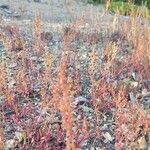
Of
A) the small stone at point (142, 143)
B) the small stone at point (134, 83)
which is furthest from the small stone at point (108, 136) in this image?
the small stone at point (134, 83)

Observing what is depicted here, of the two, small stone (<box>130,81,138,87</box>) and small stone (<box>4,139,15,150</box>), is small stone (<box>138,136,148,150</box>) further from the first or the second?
small stone (<box>130,81,138,87</box>)

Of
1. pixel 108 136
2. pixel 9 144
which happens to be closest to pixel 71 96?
pixel 108 136

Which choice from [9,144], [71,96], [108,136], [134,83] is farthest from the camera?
[134,83]

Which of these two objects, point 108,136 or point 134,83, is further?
point 134,83

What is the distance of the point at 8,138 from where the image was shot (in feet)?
13.9

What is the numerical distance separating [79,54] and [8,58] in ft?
3.19

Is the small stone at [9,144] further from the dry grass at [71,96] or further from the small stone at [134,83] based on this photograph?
the small stone at [134,83]

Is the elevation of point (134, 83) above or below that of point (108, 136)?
above

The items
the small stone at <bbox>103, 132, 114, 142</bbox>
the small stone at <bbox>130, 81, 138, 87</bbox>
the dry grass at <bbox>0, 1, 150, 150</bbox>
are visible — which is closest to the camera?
the dry grass at <bbox>0, 1, 150, 150</bbox>

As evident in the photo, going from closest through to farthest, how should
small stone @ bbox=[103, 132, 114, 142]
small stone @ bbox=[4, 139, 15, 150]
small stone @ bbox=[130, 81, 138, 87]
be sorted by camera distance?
small stone @ bbox=[4, 139, 15, 150]
small stone @ bbox=[103, 132, 114, 142]
small stone @ bbox=[130, 81, 138, 87]

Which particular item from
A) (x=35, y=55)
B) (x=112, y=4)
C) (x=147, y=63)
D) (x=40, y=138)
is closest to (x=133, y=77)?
(x=147, y=63)

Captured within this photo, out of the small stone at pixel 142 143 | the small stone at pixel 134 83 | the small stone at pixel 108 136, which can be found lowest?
the small stone at pixel 108 136

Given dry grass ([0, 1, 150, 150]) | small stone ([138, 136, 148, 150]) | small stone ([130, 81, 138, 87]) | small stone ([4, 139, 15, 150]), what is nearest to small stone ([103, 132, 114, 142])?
dry grass ([0, 1, 150, 150])

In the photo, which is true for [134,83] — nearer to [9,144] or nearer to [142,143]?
[142,143]
